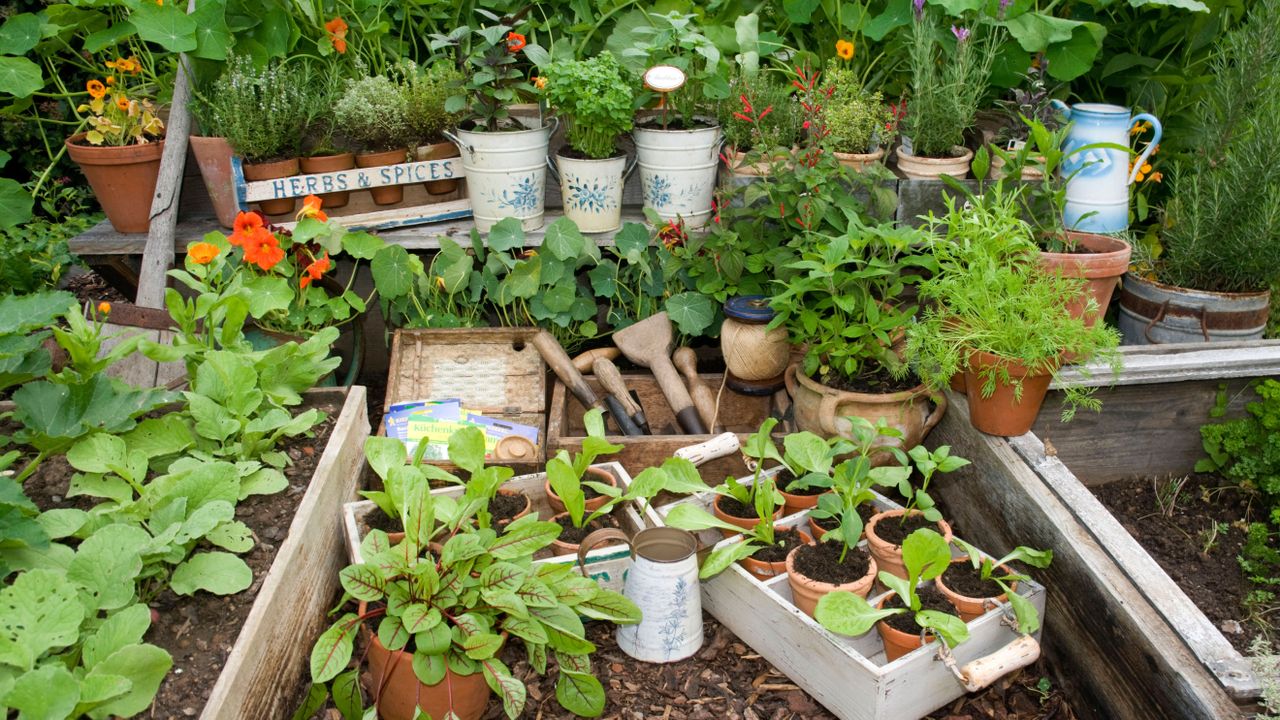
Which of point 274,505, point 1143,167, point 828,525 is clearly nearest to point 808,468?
point 828,525

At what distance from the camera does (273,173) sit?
2.99 meters

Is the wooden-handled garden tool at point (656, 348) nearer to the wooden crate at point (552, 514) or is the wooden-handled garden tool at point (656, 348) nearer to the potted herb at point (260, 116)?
the wooden crate at point (552, 514)

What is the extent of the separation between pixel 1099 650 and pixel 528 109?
2.21 meters

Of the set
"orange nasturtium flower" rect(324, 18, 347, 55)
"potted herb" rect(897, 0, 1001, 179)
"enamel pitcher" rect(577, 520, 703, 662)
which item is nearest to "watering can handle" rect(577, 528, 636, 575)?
"enamel pitcher" rect(577, 520, 703, 662)

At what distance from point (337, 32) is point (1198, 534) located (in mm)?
2886

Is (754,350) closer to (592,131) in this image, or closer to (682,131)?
(682,131)

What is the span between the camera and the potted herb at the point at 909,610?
69.4 inches

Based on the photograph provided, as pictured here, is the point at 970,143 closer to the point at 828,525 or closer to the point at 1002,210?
the point at 1002,210

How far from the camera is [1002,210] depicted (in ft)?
7.38

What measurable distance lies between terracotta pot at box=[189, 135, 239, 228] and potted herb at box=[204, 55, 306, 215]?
0.05 m

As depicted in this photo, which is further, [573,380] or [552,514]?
[573,380]

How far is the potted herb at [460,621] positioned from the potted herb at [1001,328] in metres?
0.98

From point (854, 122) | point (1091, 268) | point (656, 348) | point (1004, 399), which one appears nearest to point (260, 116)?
point (656, 348)

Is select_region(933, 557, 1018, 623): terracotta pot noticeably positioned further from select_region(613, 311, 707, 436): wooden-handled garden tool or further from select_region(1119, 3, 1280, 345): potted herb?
select_region(1119, 3, 1280, 345): potted herb
